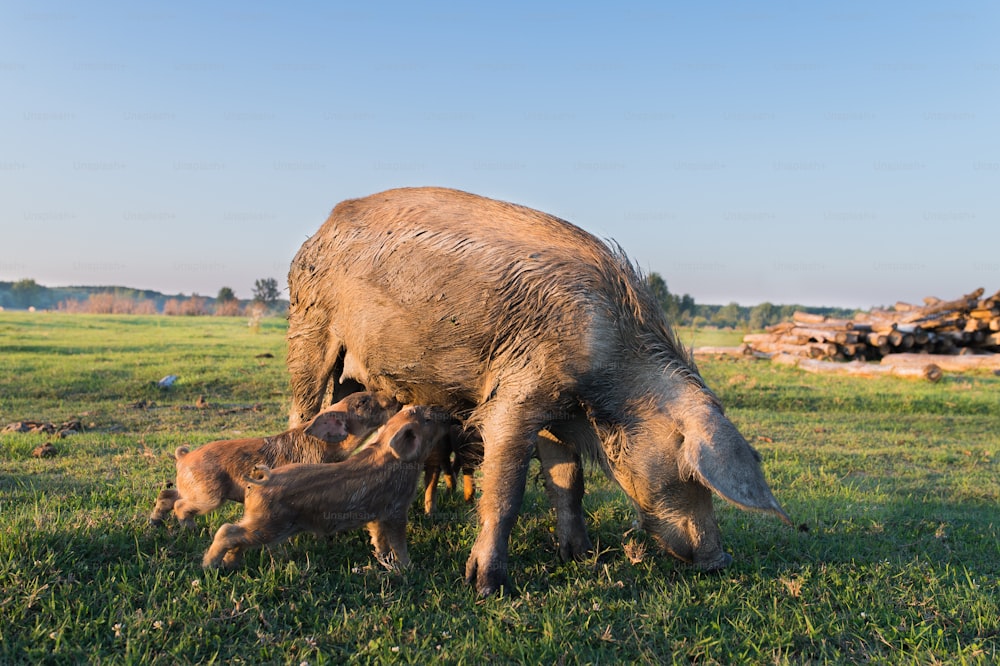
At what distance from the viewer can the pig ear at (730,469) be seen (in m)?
3.82

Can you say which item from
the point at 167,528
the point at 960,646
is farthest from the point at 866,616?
the point at 167,528

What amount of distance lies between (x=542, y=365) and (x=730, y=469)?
122cm

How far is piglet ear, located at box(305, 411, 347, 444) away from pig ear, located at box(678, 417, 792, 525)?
232 cm

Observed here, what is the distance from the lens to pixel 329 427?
16.1 ft

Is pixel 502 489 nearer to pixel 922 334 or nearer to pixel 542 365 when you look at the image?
pixel 542 365

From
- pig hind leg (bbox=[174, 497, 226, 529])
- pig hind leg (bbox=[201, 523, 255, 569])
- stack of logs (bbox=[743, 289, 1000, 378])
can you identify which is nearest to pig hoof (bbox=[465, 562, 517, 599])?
pig hind leg (bbox=[201, 523, 255, 569])

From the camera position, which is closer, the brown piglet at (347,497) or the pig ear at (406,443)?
the brown piglet at (347,497)

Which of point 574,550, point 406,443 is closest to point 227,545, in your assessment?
point 406,443

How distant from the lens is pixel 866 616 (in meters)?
4.12

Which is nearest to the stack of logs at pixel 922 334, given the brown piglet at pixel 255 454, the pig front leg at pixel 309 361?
the pig front leg at pixel 309 361

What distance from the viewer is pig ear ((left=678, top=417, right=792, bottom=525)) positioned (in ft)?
12.5

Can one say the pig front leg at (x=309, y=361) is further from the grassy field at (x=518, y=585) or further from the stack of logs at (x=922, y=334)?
the stack of logs at (x=922, y=334)

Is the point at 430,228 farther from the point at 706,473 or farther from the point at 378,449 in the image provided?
the point at 706,473

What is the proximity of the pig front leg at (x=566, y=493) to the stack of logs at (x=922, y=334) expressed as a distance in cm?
1817
